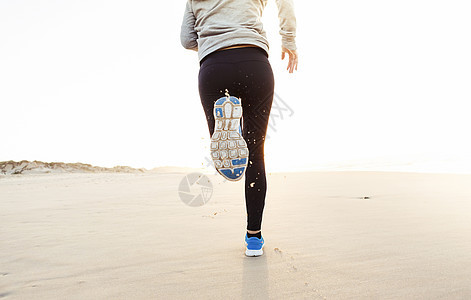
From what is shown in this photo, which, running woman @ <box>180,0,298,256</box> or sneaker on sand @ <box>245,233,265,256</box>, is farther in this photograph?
sneaker on sand @ <box>245,233,265,256</box>

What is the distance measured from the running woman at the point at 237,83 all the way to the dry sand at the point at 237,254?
0.96 ft

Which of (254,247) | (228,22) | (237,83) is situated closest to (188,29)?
(228,22)

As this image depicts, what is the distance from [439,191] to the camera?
3945 mm

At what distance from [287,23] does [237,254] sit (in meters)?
1.11

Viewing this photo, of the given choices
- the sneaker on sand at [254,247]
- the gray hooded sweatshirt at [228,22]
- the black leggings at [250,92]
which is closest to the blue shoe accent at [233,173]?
the black leggings at [250,92]

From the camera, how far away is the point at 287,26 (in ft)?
5.83

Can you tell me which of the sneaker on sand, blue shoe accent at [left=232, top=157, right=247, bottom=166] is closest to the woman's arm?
blue shoe accent at [left=232, top=157, right=247, bottom=166]

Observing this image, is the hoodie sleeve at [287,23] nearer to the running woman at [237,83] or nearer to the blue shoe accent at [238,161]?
the running woman at [237,83]

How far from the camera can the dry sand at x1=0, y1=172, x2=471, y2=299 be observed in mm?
1269

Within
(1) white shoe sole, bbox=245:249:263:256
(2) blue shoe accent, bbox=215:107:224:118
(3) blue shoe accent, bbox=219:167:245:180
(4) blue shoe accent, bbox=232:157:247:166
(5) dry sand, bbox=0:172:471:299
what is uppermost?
(2) blue shoe accent, bbox=215:107:224:118

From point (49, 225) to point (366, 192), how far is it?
3140 mm

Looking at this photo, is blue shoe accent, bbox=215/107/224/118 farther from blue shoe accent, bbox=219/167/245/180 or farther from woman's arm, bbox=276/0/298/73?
woman's arm, bbox=276/0/298/73

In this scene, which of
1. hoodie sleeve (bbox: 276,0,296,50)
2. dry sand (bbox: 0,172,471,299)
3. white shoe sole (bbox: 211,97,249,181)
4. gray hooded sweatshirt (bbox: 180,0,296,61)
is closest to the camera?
dry sand (bbox: 0,172,471,299)

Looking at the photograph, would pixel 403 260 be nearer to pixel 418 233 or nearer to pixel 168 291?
pixel 418 233
